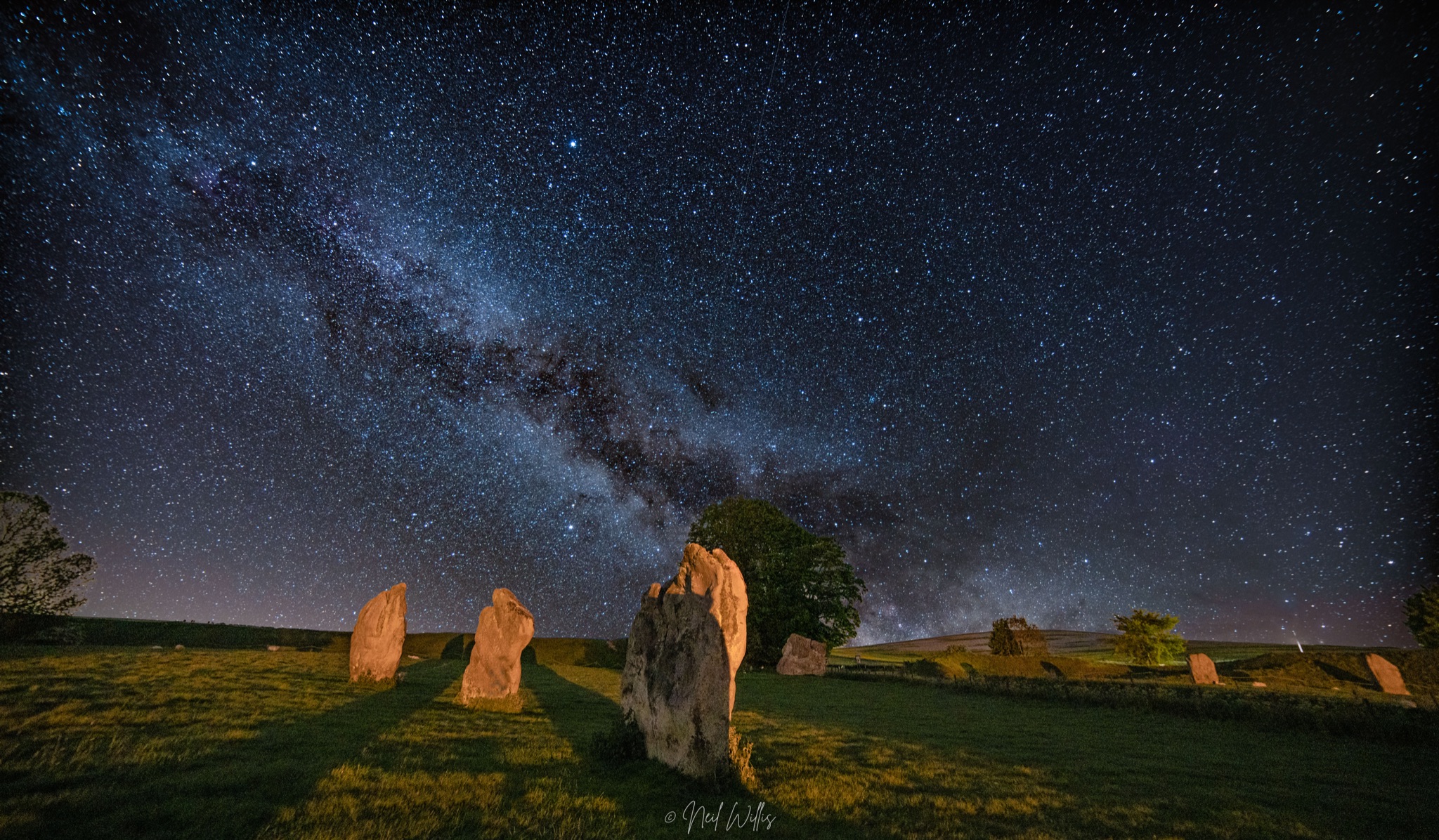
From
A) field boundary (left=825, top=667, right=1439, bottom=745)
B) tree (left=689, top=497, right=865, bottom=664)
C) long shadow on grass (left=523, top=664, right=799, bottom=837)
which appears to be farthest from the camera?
tree (left=689, top=497, right=865, bottom=664)

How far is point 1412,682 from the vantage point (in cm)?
2662

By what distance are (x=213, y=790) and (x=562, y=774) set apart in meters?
4.46

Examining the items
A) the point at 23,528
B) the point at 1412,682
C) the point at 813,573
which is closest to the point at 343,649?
the point at 23,528

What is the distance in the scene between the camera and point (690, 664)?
31.0 feet

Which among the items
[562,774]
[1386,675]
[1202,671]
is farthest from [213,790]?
[1386,675]

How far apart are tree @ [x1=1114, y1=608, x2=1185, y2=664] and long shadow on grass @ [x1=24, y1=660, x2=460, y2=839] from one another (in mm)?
71770

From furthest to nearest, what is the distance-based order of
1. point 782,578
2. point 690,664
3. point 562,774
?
point 782,578
point 690,664
point 562,774

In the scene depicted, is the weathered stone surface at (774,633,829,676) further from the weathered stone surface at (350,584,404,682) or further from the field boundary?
the weathered stone surface at (350,584,404,682)

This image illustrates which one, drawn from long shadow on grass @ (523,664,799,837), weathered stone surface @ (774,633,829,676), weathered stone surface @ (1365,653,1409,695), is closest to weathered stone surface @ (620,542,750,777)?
long shadow on grass @ (523,664,799,837)

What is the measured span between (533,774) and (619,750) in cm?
163

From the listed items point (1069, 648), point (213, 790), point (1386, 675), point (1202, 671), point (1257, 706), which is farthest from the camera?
point (1069, 648)

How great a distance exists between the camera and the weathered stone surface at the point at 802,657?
36.0 meters

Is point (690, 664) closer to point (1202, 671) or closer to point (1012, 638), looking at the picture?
point (1202, 671)

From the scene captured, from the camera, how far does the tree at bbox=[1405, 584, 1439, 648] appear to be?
3422 centimetres
